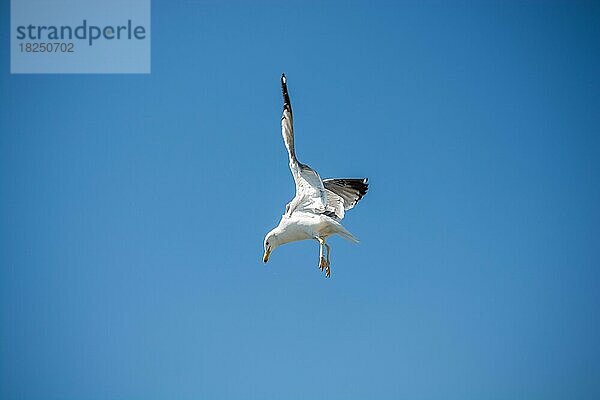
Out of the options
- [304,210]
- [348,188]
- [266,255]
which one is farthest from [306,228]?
[348,188]

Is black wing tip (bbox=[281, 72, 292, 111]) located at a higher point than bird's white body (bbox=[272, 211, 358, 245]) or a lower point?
higher

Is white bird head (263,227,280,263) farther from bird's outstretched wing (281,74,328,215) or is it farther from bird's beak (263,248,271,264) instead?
bird's outstretched wing (281,74,328,215)

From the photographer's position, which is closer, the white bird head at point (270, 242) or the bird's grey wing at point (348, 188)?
the white bird head at point (270, 242)

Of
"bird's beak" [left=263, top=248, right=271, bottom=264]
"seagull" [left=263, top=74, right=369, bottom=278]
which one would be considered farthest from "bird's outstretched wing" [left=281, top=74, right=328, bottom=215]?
"bird's beak" [left=263, top=248, right=271, bottom=264]

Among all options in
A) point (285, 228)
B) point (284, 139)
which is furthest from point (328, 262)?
point (284, 139)

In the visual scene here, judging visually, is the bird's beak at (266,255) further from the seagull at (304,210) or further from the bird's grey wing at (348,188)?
the bird's grey wing at (348,188)

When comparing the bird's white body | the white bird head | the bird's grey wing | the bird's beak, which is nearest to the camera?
the bird's white body

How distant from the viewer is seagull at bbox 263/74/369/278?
10727mm

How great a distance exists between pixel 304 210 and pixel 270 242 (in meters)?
0.57

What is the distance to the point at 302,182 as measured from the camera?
1119 centimetres

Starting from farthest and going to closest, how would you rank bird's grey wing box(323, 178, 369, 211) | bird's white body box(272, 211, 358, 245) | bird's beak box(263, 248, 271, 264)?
bird's grey wing box(323, 178, 369, 211), bird's beak box(263, 248, 271, 264), bird's white body box(272, 211, 358, 245)

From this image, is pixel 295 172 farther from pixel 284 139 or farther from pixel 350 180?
pixel 350 180

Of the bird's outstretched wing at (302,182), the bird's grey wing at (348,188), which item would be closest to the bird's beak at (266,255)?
the bird's outstretched wing at (302,182)

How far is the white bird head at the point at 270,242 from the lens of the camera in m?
11.0
